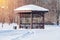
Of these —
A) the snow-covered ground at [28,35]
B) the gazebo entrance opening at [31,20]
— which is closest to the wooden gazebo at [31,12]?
the gazebo entrance opening at [31,20]

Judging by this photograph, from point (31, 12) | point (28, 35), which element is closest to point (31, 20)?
point (31, 12)

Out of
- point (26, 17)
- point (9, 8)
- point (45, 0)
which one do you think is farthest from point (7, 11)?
point (26, 17)

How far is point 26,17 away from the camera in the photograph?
1248 inches

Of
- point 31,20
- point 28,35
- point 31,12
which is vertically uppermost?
point 31,12

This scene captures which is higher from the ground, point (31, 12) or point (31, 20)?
point (31, 12)

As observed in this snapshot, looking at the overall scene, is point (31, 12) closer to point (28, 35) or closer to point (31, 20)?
point (31, 20)

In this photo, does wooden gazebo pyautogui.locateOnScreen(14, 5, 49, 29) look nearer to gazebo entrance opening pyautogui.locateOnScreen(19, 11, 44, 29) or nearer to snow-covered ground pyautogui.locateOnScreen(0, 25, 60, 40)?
gazebo entrance opening pyautogui.locateOnScreen(19, 11, 44, 29)

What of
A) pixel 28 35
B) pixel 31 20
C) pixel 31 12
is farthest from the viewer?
pixel 31 20

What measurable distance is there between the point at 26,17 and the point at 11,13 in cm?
1591

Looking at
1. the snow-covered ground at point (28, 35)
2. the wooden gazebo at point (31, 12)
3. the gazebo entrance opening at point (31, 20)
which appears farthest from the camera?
the gazebo entrance opening at point (31, 20)

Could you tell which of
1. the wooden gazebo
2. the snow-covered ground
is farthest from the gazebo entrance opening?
the snow-covered ground

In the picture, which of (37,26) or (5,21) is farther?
(5,21)

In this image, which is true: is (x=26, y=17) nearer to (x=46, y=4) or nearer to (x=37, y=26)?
(x=37, y=26)

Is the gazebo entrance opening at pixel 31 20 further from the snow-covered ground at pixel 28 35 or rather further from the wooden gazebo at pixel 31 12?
the snow-covered ground at pixel 28 35
